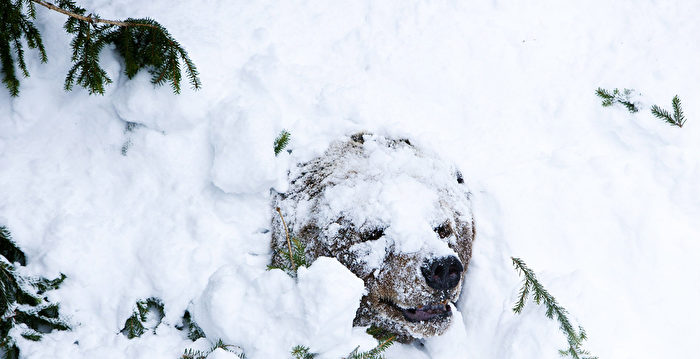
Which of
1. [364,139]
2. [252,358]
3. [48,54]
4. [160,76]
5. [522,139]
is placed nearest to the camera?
[252,358]

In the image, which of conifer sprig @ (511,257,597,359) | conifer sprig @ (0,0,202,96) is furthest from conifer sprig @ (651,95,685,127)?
conifer sprig @ (0,0,202,96)

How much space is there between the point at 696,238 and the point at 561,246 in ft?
3.41

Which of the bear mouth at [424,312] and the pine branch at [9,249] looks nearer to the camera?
the pine branch at [9,249]

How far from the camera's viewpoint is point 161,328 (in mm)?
3186

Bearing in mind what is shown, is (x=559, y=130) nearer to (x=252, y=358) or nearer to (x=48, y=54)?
(x=252, y=358)

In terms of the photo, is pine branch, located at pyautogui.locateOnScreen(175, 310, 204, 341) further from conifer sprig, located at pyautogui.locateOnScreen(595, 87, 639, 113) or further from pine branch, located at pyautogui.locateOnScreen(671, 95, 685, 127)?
pine branch, located at pyautogui.locateOnScreen(671, 95, 685, 127)

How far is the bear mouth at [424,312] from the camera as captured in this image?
349 cm

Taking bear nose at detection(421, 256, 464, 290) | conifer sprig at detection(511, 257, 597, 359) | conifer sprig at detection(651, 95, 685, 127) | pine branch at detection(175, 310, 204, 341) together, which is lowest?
conifer sprig at detection(511, 257, 597, 359)

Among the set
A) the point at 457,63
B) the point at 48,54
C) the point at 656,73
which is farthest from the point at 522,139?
the point at 48,54

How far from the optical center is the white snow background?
3170mm

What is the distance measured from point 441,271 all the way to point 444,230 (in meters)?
0.54

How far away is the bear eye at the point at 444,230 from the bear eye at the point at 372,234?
1.53 ft

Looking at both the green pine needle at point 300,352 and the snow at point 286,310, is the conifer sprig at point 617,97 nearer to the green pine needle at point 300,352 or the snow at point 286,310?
the snow at point 286,310

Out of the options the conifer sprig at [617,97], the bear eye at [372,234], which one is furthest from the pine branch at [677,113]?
the bear eye at [372,234]
